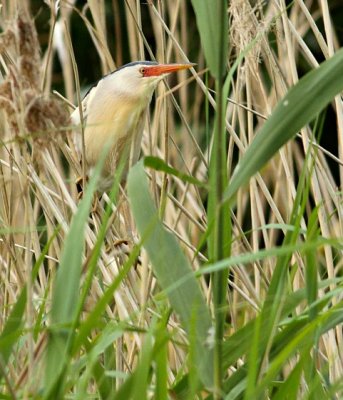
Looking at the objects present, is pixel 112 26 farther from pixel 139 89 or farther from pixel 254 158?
pixel 254 158

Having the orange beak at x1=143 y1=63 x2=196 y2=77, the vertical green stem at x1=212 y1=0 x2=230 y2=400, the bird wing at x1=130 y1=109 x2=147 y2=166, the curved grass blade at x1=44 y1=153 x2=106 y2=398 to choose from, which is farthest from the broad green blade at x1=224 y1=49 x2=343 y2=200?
the bird wing at x1=130 y1=109 x2=147 y2=166

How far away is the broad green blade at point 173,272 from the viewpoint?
1128 mm

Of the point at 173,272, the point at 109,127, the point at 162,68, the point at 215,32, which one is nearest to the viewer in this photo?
the point at 215,32

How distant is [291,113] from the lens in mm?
1071

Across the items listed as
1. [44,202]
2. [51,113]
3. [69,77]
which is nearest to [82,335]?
[51,113]

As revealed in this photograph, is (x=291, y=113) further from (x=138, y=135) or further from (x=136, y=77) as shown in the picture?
(x=136, y=77)

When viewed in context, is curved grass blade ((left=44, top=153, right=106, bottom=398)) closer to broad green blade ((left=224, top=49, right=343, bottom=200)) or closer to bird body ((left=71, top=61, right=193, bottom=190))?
broad green blade ((left=224, top=49, right=343, bottom=200))

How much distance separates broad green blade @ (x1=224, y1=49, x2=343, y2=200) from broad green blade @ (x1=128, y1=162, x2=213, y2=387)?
106 mm

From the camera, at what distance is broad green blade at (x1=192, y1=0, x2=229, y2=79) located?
40.3 inches

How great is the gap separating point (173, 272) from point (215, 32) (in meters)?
0.28

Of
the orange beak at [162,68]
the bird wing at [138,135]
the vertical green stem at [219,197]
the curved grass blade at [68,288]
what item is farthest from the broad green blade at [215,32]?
the bird wing at [138,135]

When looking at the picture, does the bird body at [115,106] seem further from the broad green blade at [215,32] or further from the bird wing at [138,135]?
the broad green blade at [215,32]

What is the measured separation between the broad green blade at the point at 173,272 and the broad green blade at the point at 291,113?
0.35 feet

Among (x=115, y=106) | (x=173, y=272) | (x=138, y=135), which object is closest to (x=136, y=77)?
(x=115, y=106)
